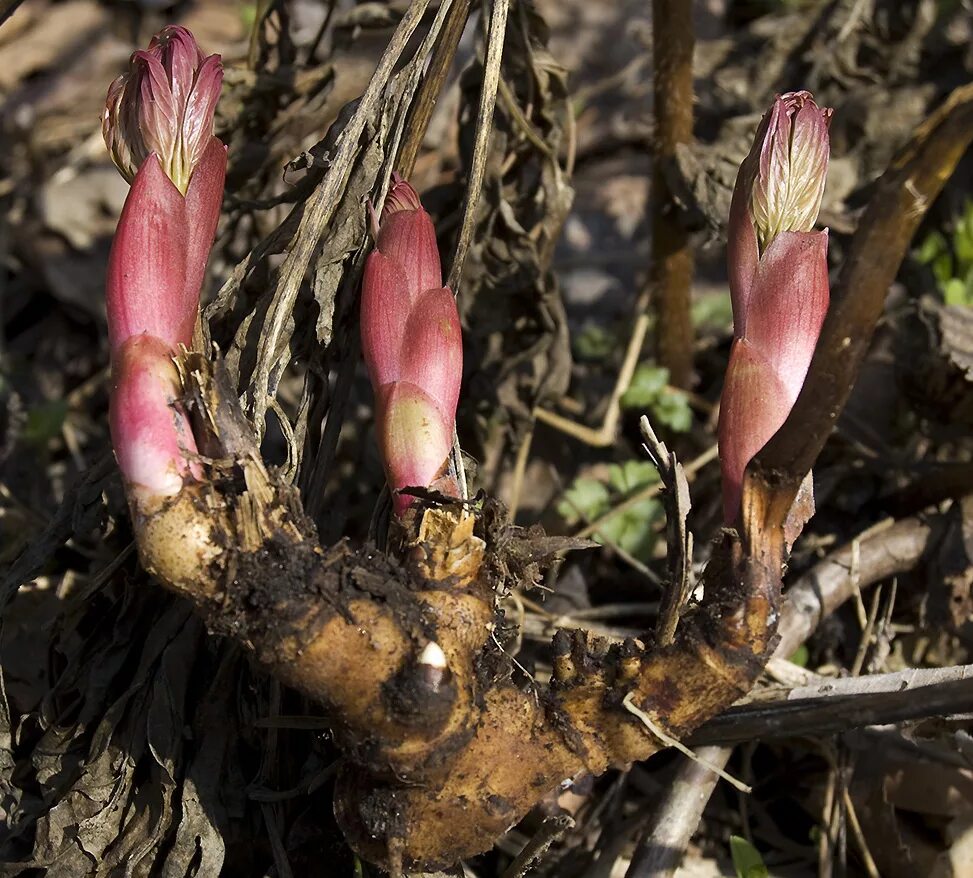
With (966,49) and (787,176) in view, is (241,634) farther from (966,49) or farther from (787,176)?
(966,49)

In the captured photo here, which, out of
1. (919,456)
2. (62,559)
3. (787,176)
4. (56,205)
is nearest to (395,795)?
(787,176)

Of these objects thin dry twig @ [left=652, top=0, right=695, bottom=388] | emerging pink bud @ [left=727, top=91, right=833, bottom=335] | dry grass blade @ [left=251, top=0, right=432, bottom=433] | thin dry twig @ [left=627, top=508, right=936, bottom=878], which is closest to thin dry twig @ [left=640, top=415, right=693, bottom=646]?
emerging pink bud @ [left=727, top=91, right=833, bottom=335]

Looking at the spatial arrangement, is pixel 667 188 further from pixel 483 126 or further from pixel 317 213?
pixel 317 213

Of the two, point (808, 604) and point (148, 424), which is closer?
point (148, 424)

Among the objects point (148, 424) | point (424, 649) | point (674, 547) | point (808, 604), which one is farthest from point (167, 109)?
point (808, 604)

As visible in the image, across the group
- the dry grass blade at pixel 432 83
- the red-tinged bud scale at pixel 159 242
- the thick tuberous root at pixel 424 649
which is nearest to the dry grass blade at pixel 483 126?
the dry grass blade at pixel 432 83

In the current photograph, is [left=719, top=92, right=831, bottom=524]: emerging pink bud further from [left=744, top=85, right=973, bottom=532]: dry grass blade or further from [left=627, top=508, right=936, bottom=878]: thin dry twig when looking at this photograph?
[left=627, top=508, right=936, bottom=878]: thin dry twig
